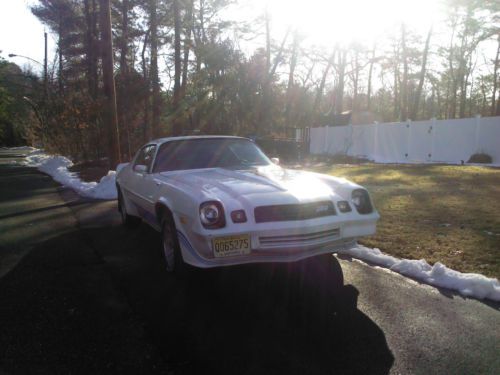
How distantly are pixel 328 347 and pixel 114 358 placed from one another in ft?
4.83

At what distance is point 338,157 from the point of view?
20.3 m

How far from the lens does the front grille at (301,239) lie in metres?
3.62

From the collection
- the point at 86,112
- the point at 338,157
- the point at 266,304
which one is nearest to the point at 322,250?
the point at 266,304

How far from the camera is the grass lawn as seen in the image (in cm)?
516

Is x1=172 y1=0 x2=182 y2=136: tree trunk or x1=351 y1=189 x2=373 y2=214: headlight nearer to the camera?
x1=351 y1=189 x2=373 y2=214: headlight

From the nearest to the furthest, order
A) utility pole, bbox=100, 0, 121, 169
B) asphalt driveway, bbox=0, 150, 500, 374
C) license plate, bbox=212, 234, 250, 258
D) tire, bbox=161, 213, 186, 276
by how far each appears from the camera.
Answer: asphalt driveway, bbox=0, 150, 500, 374 → license plate, bbox=212, 234, 250, 258 → tire, bbox=161, 213, 186, 276 → utility pole, bbox=100, 0, 121, 169

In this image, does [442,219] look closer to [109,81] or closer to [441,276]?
[441,276]

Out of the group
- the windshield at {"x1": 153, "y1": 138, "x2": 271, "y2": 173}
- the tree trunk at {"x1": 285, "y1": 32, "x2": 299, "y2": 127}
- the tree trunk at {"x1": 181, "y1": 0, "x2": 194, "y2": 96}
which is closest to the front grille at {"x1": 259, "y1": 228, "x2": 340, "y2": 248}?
the windshield at {"x1": 153, "y1": 138, "x2": 271, "y2": 173}

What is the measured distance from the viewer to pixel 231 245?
141 inches

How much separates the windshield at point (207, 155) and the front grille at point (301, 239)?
1710mm

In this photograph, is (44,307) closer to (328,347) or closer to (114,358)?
(114,358)

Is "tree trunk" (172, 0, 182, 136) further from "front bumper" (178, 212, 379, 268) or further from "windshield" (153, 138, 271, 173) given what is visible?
"front bumper" (178, 212, 379, 268)

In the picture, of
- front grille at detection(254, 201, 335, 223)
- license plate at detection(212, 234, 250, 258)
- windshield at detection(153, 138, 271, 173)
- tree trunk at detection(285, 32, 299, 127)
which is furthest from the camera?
tree trunk at detection(285, 32, 299, 127)

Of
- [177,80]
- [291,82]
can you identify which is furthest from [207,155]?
[291,82]
